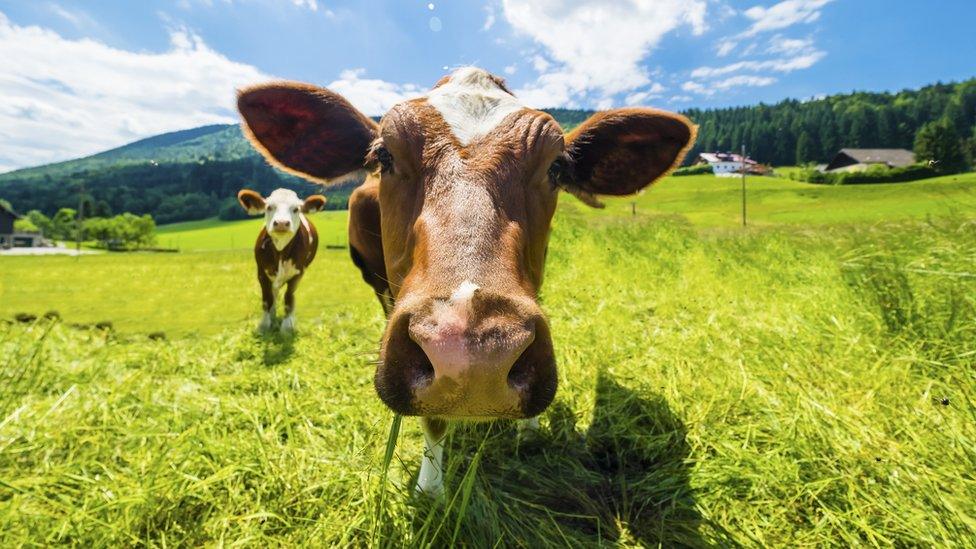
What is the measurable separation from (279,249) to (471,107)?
5500mm

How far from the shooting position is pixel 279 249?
672 centimetres

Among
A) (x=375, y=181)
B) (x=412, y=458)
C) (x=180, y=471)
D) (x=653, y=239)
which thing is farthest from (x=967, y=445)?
(x=653, y=239)

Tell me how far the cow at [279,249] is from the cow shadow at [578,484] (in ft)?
14.8

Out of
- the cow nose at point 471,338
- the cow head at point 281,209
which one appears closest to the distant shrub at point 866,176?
the cow head at point 281,209

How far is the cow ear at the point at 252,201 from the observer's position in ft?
24.4

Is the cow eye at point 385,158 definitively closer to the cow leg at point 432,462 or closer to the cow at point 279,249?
the cow leg at point 432,462

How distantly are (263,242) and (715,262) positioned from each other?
8321 mm

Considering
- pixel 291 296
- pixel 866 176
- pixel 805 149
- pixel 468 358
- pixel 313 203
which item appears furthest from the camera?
pixel 805 149

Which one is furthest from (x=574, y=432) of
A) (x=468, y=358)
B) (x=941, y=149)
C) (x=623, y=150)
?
(x=941, y=149)

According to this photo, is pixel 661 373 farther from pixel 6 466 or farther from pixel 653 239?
pixel 653 239

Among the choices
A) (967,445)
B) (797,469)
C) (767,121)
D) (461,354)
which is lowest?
(797,469)

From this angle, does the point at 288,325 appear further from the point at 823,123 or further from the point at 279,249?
the point at 823,123

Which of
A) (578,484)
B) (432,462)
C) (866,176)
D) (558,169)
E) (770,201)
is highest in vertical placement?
(866,176)

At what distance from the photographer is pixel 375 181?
441 centimetres
